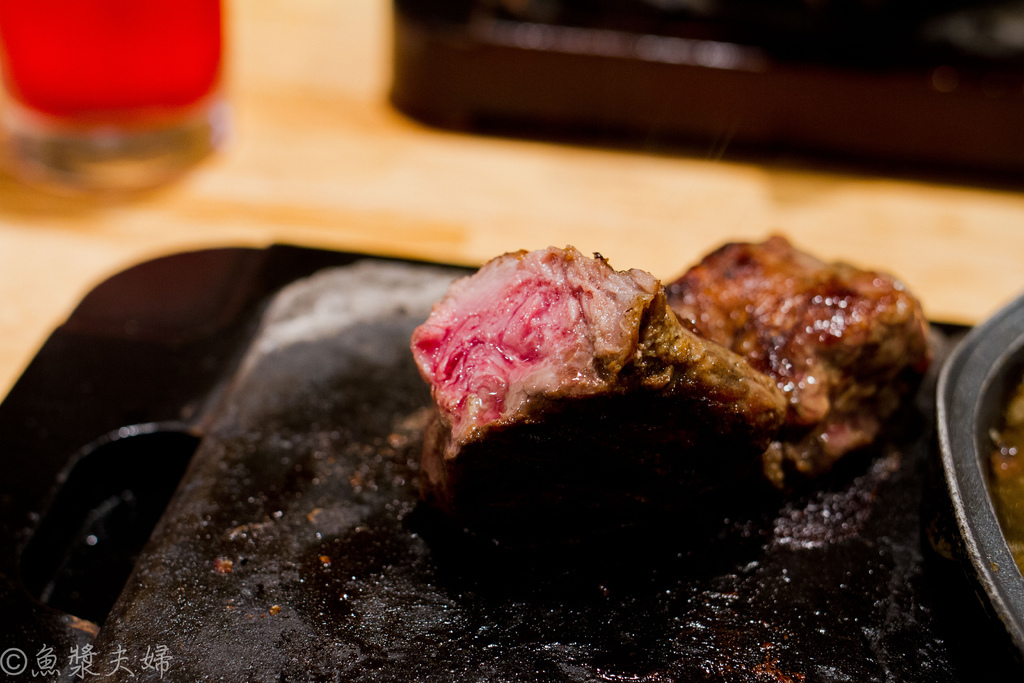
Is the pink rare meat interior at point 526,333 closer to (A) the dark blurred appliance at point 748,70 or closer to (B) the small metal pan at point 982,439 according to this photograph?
(B) the small metal pan at point 982,439

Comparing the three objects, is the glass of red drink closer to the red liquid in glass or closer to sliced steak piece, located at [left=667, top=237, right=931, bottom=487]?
the red liquid in glass

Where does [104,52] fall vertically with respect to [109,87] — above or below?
above

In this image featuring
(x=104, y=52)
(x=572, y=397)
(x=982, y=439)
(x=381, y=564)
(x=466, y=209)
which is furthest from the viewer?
(x=466, y=209)

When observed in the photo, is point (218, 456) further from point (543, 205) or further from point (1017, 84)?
point (1017, 84)

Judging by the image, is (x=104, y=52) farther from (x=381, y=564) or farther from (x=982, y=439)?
(x=982, y=439)

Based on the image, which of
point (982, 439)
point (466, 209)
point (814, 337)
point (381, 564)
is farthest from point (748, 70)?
point (381, 564)

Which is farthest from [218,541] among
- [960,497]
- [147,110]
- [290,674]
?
[147,110]

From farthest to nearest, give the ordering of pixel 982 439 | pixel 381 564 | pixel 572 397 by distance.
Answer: pixel 982 439
pixel 381 564
pixel 572 397

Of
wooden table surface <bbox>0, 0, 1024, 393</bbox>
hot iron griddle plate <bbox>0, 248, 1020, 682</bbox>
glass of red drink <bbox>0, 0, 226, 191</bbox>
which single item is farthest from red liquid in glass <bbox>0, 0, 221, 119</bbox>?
hot iron griddle plate <bbox>0, 248, 1020, 682</bbox>
